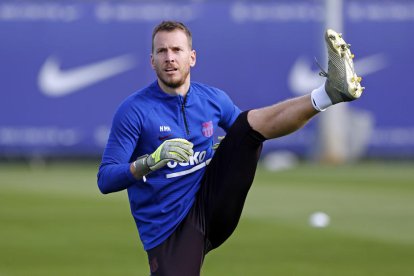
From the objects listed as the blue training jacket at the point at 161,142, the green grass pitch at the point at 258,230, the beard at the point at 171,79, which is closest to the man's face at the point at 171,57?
the beard at the point at 171,79

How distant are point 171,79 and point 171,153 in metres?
0.69

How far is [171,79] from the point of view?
7.26 m

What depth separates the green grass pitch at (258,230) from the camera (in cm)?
1062

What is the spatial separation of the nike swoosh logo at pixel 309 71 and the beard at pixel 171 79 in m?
18.4

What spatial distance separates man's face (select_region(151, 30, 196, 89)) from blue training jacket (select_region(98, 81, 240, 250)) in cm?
13

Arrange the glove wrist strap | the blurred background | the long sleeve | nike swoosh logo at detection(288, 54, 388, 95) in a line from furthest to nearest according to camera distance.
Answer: nike swoosh logo at detection(288, 54, 388, 95) → the blurred background → the long sleeve → the glove wrist strap

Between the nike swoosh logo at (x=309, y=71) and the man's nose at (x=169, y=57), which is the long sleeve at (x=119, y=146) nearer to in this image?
the man's nose at (x=169, y=57)

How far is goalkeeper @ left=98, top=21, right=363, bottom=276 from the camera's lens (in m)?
7.07

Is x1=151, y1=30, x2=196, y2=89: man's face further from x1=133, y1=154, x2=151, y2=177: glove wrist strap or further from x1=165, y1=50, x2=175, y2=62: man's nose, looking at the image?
x1=133, y1=154, x2=151, y2=177: glove wrist strap

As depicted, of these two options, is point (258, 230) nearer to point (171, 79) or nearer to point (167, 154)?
point (171, 79)

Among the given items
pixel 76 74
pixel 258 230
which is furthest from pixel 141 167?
pixel 76 74

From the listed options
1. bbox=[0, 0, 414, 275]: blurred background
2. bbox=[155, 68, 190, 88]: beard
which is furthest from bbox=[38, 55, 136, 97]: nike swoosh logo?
bbox=[155, 68, 190, 88]: beard

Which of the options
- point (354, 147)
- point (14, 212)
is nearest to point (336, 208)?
point (14, 212)

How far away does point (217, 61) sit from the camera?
84.2 ft
